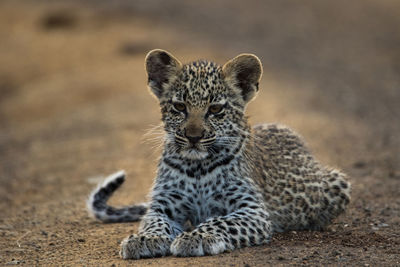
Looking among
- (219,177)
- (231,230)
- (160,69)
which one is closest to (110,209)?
(219,177)

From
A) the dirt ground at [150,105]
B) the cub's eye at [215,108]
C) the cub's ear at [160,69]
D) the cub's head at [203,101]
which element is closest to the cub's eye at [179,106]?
the cub's head at [203,101]

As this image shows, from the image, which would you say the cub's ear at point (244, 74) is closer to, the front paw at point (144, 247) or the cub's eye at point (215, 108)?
the cub's eye at point (215, 108)

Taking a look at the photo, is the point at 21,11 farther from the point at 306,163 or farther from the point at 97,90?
the point at 306,163

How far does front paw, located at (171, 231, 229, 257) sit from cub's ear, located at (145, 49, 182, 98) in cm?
222

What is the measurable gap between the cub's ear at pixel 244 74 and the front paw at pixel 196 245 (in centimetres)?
216

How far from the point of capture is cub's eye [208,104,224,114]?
8.46 metres

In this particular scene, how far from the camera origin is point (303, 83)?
72.1 feet

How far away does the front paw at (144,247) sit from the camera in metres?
7.81

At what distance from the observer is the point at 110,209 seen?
33.7ft

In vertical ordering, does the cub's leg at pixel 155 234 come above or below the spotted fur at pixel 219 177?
below

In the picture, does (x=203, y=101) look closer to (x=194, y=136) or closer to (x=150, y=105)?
(x=194, y=136)

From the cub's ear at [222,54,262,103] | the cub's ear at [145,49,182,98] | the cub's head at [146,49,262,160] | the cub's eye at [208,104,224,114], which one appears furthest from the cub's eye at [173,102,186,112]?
the cub's ear at [222,54,262,103]

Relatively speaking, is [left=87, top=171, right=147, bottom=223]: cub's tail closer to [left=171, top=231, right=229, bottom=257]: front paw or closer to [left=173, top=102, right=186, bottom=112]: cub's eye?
[left=173, top=102, right=186, bottom=112]: cub's eye

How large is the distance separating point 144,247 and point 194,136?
4.67 feet
